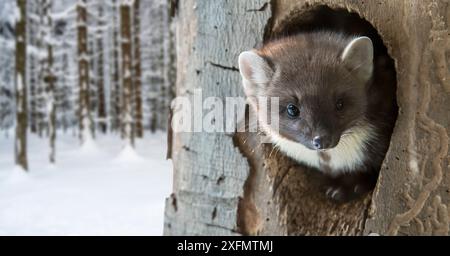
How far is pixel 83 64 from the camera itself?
50.9 ft

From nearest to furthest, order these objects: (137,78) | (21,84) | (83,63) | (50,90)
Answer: (21,84) < (50,90) < (137,78) < (83,63)

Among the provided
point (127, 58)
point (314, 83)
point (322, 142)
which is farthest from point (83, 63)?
point (322, 142)

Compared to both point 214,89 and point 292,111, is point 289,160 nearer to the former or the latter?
point 292,111

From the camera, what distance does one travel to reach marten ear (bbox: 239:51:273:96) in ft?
7.87

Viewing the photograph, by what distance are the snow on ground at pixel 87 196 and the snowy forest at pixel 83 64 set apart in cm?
94

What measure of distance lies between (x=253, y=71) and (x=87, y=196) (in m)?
6.73

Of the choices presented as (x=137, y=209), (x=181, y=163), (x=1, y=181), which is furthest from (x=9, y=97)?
(x=181, y=163)

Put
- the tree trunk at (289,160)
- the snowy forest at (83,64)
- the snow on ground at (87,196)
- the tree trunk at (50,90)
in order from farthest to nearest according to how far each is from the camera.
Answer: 1. the snowy forest at (83,64)
2. the tree trunk at (50,90)
3. the snow on ground at (87,196)
4. the tree trunk at (289,160)

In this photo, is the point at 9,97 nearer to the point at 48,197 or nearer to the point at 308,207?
the point at 48,197

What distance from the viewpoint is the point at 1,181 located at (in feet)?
36.2

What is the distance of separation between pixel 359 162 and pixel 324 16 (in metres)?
0.84

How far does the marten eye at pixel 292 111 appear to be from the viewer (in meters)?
2.43

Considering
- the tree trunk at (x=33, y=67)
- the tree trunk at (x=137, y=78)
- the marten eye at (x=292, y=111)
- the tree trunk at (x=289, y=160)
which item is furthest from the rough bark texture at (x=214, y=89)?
the tree trunk at (x=33, y=67)

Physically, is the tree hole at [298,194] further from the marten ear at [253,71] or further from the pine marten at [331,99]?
the marten ear at [253,71]
